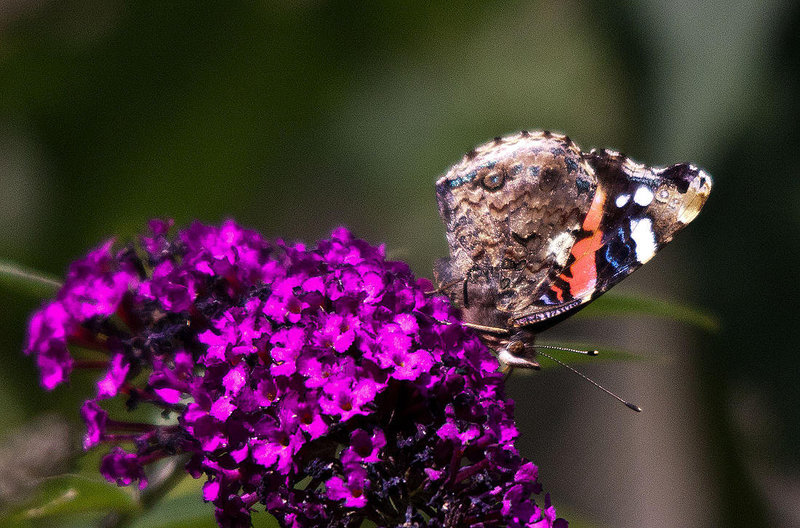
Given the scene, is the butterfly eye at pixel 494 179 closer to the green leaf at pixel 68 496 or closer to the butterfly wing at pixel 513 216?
the butterfly wing at pixel 513 216

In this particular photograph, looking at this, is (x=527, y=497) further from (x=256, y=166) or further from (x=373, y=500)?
(x=256, y=166)

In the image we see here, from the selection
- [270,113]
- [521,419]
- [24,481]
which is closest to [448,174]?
[24,481]

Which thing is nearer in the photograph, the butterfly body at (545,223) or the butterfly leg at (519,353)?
the butterfly leg at (519,353)

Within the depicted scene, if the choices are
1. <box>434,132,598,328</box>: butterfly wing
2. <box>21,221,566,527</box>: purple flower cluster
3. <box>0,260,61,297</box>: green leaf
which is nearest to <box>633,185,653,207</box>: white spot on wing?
<box>434,132,598,328</box>: butterfly wing

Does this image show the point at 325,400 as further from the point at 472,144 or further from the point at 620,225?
the point at 472,144

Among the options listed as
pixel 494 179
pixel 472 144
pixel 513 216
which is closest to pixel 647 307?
pixel 513 216

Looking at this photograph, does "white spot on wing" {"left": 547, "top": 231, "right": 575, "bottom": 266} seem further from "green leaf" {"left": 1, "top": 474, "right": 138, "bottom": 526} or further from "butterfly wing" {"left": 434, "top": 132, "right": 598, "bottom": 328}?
"green leaf" {"left": 1, "top": 474, "right": 138, "bottom": 526}

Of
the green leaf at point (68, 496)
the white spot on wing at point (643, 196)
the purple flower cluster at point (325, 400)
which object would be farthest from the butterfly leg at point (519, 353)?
the green leaf at point (68, 496)
